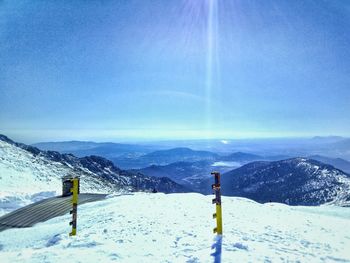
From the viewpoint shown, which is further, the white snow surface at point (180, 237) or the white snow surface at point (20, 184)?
the white snow surface at point (20, 184)

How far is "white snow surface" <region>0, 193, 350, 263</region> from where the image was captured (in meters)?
7.45

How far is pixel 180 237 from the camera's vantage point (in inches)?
348

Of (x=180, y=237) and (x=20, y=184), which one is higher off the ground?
(x=180, y=237)

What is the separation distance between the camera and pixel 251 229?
1001 cm

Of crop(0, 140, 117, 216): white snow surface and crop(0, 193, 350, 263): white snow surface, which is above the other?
crop(0, 193, 350, 263): white snow surface

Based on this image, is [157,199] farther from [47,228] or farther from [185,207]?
[47,228]

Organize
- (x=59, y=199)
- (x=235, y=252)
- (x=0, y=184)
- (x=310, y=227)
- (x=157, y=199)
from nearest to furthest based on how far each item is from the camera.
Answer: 1. (x=235, y=252)
2. (x=310, y=227)
3. (x=157, y=199)
4. (x=59, y=199)
5. (x=0, y=184)

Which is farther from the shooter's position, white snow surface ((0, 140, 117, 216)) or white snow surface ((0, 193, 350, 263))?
white snow surface ((0, 140, 117, 216))

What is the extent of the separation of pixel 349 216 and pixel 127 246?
1389 centimetres

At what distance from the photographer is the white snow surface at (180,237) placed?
7.45 metres

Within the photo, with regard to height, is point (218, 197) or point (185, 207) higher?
point (218, 197)

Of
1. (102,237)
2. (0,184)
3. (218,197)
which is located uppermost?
(218,197)

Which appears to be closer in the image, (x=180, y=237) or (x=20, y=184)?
(x=180, y=237)

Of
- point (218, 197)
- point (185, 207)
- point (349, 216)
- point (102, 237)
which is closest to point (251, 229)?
point (218, 197)
